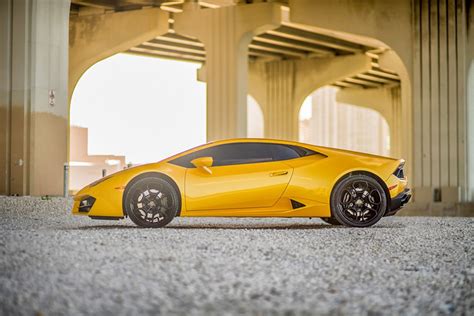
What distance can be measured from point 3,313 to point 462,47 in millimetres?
24252

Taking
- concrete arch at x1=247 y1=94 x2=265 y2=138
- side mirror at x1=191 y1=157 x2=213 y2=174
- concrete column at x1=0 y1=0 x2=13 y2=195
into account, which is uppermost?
concrete arch at x1=247 y1=94 x2=265 y2=138

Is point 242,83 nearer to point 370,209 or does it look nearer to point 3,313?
point 370,209

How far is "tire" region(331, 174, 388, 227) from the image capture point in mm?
9828

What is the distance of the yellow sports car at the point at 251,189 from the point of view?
962 cm

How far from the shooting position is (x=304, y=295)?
17.1 ft

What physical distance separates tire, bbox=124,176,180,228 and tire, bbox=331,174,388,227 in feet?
6.44

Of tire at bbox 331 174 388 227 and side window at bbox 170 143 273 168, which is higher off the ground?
side window at bbox 170 143 273 168

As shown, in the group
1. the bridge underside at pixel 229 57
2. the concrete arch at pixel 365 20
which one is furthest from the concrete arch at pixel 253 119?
the concrete arch at pixel 365 20

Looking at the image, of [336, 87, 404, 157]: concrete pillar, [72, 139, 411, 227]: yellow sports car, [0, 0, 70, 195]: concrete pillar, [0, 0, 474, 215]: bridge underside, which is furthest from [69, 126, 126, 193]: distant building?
[72, 139, 411, 227]: yellow sports car

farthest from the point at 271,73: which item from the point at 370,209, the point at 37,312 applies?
the point at 37,312

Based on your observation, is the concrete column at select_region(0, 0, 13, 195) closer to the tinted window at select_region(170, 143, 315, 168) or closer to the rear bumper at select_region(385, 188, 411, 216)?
the tinted window at select_region(170, 143, 315, 168)

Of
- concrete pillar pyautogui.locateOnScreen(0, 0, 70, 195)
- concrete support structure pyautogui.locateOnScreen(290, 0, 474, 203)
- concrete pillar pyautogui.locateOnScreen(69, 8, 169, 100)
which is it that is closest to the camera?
concrete pillar pyautogui.locateOnScreen(0, 0, 70, 195)

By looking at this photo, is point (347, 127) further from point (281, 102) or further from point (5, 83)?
point (5, 83)

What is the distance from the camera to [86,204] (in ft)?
31.9
